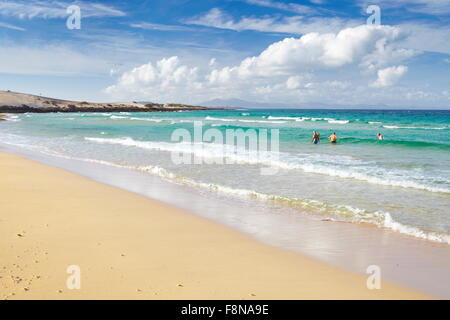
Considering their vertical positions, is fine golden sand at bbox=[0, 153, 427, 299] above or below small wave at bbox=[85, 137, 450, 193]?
below

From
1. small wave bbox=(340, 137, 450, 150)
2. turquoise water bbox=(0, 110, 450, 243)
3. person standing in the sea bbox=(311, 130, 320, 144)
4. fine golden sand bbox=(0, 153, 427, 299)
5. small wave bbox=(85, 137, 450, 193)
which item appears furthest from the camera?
person standing in the sea bbox=(311, 130, 320, 144)

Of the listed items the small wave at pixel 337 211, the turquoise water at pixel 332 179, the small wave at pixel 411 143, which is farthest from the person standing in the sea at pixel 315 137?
the small wave at pixel 337 211

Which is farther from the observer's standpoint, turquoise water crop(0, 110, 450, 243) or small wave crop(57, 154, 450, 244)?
turquoise water crop(0, 110, 450, 243)

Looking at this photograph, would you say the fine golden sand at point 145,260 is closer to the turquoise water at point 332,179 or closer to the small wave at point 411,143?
the turquoise water at point 332,179

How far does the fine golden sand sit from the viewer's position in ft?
15.2

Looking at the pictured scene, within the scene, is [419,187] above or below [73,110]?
below

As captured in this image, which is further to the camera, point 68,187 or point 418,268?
point 68,187

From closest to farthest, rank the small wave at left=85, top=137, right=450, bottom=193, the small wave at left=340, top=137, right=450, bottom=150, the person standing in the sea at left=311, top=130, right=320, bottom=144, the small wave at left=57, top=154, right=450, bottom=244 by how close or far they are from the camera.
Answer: the small wave at left=57, top=154, right=450, bottom=244 → the small wave at left=85, top=137, right=450, bottom=193 → the small wave at left=340, top=137, right=450, bottom=150 → the person standing in the sea at left=311, top=130, right=320, bottom=144

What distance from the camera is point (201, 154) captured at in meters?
20.5

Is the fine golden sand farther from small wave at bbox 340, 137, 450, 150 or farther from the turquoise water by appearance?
small wave at bbox 340, 137, 450, 150

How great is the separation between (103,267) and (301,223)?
14.9 ft

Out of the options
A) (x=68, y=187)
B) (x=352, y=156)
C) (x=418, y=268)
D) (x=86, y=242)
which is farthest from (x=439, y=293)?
(x=352, y=156)

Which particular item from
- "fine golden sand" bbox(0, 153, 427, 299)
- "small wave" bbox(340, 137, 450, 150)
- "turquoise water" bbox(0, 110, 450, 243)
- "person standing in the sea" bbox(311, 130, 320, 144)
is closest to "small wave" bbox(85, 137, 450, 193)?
"turquoise water" bbox(0, 110, 450, 243)
